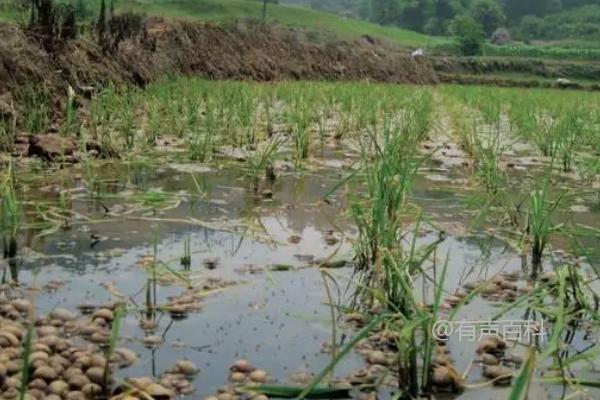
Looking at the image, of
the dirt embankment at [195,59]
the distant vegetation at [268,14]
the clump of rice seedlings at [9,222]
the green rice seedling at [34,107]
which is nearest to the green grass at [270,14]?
the distant vegetation at [268,14]

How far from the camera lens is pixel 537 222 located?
362 cm

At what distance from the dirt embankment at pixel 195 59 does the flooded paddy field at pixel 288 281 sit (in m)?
2.14

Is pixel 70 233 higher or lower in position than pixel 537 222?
lower

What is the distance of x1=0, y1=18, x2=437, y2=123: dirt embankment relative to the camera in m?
8.02

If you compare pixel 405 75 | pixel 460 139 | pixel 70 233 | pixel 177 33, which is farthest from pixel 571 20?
pixel 70 233

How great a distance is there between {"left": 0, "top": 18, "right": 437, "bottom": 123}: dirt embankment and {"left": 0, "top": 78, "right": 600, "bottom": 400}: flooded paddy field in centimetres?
214

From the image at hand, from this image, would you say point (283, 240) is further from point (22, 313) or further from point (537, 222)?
point (22, 313)

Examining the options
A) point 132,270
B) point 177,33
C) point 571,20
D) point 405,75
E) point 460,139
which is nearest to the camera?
point 132,270

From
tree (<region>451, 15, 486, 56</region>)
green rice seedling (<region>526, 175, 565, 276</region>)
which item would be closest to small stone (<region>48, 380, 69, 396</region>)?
green rice seedling (<region>526, 175, 565, 276</region>)

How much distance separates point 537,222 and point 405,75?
2342cm

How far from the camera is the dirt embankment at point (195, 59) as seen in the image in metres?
8.02

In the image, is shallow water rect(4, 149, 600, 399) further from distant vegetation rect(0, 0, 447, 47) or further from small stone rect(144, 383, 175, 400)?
distant vegetation rect(0, 0, 447, 47)

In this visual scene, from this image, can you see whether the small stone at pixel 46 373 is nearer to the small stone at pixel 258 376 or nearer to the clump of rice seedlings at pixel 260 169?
the small stone at pixel 258 376

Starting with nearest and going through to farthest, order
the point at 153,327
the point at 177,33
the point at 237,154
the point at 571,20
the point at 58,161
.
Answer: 1. the point at 153,327
2. the point at 58,161
3. the point at 237,154
4. the point at 177,33
5. the point at 571,20
